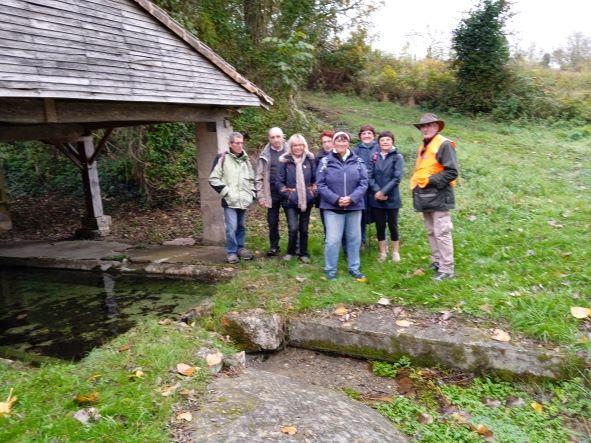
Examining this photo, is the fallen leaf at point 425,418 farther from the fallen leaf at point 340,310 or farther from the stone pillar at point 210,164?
the stone pillar at point 210,164

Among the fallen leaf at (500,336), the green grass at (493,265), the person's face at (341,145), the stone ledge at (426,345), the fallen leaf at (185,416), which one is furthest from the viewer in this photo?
the person's face at (341,145)

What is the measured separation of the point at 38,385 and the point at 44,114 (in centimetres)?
333

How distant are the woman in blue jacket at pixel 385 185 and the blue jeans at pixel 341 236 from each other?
55 cm

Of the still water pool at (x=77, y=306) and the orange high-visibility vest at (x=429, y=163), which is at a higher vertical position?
the orange high-visibility vest at (x=429, y=163)

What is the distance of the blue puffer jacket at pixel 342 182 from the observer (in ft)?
17.9

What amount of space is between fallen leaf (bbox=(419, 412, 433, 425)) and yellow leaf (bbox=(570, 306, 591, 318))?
1775 millimetres

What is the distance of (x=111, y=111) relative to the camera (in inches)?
246

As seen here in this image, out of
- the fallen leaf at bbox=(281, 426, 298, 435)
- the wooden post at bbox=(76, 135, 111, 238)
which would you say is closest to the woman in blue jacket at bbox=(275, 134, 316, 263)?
the fallen leaf at bbox=(281, 426, 298, 435)

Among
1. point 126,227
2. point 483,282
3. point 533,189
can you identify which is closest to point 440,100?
point 533,189

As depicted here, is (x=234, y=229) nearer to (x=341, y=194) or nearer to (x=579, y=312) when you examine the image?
(x=341, y=194)

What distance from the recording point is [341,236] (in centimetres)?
568

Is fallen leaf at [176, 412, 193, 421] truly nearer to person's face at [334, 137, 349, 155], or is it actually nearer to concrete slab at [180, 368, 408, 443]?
concrete slab at [180, 368, 408, 443]

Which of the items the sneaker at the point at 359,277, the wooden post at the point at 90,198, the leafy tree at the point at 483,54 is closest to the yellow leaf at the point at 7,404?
the sneaker at the point at 359,277

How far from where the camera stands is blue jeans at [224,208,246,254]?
6.65 metres
